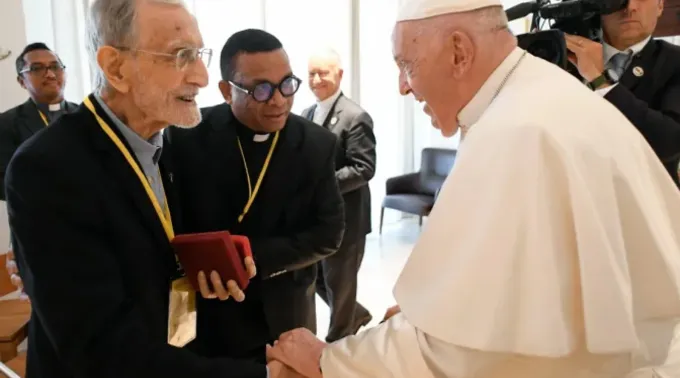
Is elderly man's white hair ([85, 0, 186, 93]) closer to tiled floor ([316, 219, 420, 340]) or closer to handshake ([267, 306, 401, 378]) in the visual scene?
handshake ([267, 306, 401, 378])

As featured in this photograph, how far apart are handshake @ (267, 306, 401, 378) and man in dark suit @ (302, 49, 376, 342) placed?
2.11 m

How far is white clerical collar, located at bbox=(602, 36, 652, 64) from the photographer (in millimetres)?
1951

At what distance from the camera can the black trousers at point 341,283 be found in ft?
12.6

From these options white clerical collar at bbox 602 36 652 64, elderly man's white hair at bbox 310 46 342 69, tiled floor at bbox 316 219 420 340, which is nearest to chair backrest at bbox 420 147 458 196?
tiled floor at bbox 316 219 420 340

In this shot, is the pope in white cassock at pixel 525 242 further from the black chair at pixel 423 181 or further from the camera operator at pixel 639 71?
the black chair at pixel 423 181

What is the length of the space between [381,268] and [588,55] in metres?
4.20

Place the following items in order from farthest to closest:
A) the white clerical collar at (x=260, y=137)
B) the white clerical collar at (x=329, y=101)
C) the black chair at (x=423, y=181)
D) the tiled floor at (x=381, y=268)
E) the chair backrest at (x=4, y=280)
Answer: the black chair at (x=423, y=181) < the tiled floor at (x=381, y=268) < the white clerical collar at (x=329, y=101) < the chair backrest at (x=4, y=280) < the white clerical collar at (x=260, y=137)

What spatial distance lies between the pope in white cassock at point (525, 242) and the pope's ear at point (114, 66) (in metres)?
A: 0.67

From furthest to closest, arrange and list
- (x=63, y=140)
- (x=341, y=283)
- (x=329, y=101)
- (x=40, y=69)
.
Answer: (x=329, y=101) → (x=341, y=283) → (x=40, y=69) → (x=63, y=140)

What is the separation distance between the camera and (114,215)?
1.35m

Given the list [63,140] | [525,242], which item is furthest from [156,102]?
[525,242]

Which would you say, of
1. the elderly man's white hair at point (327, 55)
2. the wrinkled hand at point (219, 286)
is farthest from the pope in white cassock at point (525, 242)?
the elderly man's white hair at point (327, 55)

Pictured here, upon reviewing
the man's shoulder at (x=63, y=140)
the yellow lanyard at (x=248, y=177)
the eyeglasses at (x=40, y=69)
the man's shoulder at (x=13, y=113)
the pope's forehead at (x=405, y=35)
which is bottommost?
the yellow lanyard at (x=248, y=177)

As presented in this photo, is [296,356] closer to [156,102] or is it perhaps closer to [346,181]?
[156,102]
